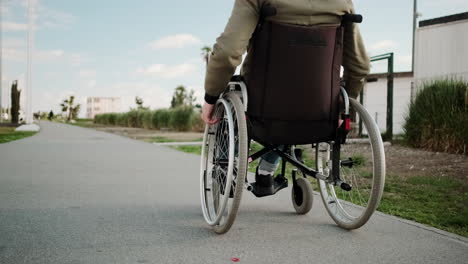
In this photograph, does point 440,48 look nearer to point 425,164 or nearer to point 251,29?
point 425,164

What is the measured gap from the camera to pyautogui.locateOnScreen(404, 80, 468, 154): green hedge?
770cm

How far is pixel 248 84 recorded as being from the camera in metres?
2.78

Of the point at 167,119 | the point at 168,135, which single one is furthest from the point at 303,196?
the point at 167,119

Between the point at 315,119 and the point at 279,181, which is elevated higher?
the point at 315,119

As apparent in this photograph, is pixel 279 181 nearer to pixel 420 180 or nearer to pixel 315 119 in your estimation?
pixel 315 119

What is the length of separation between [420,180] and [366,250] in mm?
2951

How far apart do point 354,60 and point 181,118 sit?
70.7 ft

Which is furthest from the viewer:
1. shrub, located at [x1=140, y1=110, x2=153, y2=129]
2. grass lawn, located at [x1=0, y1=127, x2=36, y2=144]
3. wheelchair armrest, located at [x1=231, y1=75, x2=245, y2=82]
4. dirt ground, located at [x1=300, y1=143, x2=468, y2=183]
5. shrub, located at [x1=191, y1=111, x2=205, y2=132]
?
shrub, located at [x1=140, y1=110, x2=153, y2=129]

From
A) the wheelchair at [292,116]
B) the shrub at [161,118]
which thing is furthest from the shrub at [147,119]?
the wheelchair at [292,116]

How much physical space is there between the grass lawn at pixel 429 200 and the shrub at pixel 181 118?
18708 mm

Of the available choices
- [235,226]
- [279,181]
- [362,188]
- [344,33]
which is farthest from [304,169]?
[362,188]

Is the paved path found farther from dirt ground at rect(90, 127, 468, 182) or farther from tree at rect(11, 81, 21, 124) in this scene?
tree at rect(11, 81, 21, 124)

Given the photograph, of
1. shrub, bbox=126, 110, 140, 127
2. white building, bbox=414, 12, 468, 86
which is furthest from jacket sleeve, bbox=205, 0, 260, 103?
shrub, bbox=126, 110, 140, 127

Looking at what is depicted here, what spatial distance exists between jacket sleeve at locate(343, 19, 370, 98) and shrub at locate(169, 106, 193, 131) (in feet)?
67.0
